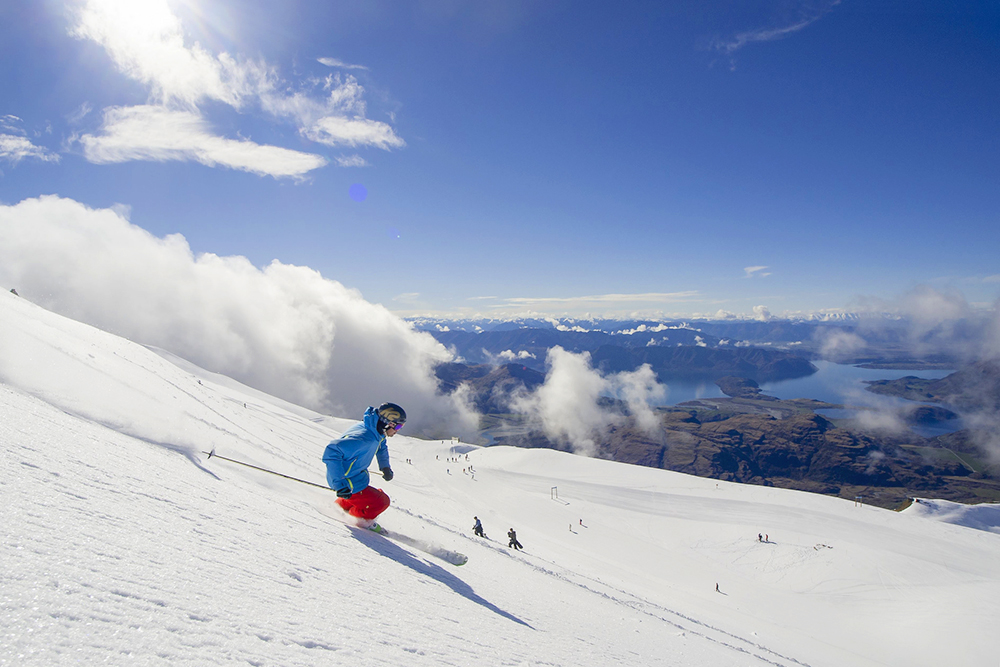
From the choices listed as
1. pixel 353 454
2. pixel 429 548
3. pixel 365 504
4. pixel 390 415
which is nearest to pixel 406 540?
pixel 429 548

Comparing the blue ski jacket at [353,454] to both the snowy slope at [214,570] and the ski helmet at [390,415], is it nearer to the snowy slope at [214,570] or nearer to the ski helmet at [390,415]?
the ski helmet at [390,415]

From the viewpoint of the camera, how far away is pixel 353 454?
5.84 meters

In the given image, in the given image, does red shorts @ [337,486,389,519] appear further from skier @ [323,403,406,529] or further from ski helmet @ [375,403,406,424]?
ski helmet @ [375,403,406,424]

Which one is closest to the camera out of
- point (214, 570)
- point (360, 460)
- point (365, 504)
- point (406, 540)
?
point (214, 570)

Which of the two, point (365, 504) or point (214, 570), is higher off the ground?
point (214, 570)

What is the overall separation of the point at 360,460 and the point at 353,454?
176mm

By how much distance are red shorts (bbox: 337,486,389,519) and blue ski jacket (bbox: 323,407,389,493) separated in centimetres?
12

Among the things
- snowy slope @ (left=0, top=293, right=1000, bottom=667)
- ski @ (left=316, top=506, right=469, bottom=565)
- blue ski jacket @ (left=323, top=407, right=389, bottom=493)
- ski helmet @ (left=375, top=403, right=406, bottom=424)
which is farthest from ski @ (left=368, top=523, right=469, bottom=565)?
ski helmet @ (left=375, top=403, right=406, bottom=424)

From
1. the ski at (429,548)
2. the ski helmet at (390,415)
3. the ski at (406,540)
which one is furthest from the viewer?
the ski at (429,548)

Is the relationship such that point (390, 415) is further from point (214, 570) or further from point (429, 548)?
point (214, 570)

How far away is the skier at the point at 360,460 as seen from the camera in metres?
5.85

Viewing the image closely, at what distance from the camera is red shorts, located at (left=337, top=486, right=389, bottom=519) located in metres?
6.06

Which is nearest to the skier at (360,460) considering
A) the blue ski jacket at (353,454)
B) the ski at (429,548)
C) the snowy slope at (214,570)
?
the blue ski jacket at (353,454)

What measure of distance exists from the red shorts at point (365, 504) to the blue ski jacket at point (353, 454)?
0.38 feet
